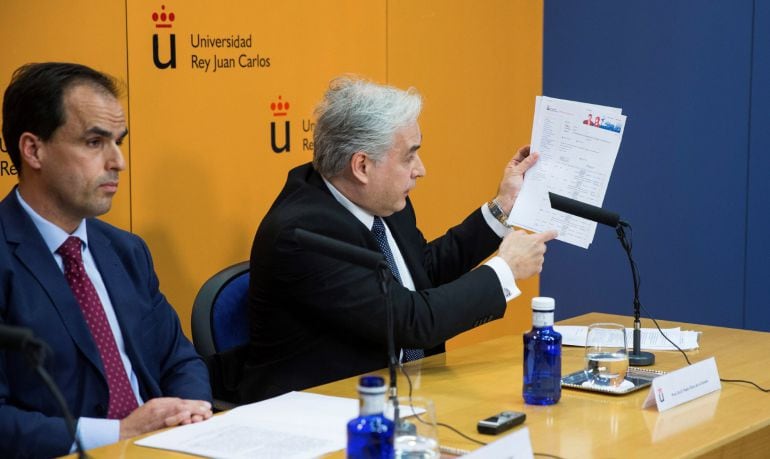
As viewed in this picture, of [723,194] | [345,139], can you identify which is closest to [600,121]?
[345,139]

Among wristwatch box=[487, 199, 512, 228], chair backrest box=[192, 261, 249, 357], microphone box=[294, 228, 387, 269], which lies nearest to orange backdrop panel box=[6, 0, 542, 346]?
chair backrest box=[192, 261, 249, 357]

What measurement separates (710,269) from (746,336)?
5.57 feet

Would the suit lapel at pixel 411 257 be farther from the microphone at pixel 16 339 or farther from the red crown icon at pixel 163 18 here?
the microphone at pixel 16 339

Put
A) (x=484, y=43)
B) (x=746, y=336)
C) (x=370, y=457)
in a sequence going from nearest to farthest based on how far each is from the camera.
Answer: (x=370, y=457) → (x=746, y=336) → (x=484, y=43)

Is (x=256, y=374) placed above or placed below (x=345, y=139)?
below

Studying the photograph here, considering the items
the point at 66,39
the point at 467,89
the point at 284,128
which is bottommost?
the point at 284,128

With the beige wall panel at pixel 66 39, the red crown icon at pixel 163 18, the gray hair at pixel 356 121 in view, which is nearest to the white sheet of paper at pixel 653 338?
the gray hair at pixel 356 121

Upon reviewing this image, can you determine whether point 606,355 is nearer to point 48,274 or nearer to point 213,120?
point 48,274

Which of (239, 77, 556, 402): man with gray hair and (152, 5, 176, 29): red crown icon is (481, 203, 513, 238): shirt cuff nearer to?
(239, 77, 556, 402): man with gray hair

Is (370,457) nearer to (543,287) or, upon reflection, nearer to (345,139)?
(345,139)

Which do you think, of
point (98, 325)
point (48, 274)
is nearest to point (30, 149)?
point (48, 274)

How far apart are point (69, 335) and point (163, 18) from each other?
1484 millimetres

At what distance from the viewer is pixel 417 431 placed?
6.17ft

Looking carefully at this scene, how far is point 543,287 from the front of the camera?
17.8 feet
